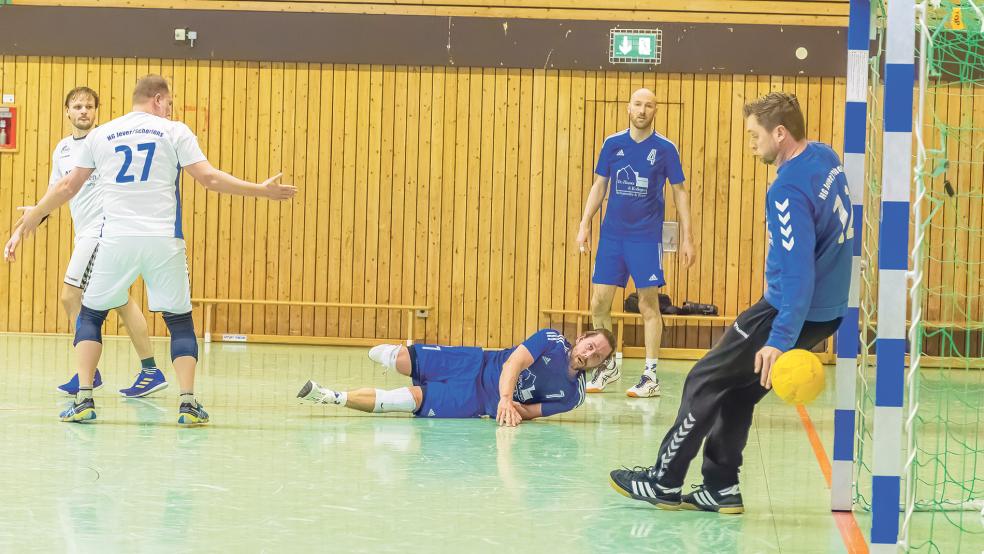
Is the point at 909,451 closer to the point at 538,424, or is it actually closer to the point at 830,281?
the point at 830,281

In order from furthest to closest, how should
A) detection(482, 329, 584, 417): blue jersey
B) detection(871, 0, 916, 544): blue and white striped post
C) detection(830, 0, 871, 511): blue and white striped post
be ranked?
detection(482, 329, 584, 417): blue jersey < detection(830, 0, 871, 511): blue and white striped post < detection(871, 0, 916, 544): blue and white striped post

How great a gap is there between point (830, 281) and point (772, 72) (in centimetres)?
758

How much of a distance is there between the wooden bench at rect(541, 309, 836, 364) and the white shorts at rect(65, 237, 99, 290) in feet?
16.9

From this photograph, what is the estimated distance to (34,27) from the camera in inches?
461

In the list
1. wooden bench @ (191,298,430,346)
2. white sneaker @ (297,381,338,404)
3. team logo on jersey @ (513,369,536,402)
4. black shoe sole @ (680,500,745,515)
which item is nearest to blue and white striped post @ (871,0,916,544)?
black shoe sole @ (680,500,745,515)

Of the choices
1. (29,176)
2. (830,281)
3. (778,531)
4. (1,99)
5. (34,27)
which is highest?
(34,27)

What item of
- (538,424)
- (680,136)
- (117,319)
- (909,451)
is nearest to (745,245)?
(680,136)

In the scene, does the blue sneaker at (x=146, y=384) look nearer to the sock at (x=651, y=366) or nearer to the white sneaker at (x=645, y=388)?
the white sneaker at (x=645, y=388)

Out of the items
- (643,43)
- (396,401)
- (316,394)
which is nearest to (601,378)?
(396,401)

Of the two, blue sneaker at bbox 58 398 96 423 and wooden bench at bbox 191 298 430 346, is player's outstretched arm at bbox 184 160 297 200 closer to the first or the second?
blue sneaker at bbox 58 398 96 423

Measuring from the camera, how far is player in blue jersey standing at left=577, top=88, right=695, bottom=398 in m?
8.54

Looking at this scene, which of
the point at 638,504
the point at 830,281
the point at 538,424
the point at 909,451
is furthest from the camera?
the point at 538,424

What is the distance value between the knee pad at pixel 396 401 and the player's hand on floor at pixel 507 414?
59 cm

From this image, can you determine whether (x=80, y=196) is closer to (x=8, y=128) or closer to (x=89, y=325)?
(x=89, y=325)
